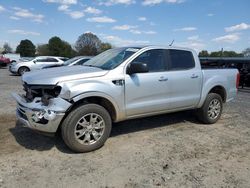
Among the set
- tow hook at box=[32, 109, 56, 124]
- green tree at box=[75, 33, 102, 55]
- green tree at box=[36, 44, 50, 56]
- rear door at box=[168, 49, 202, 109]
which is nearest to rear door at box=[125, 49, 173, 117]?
rear door at box=[168, 49, 202, 109]

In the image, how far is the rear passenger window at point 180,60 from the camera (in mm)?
5942

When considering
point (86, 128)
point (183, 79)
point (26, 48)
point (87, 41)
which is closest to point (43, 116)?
point (86, 128)

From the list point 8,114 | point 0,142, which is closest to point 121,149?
point 0,142

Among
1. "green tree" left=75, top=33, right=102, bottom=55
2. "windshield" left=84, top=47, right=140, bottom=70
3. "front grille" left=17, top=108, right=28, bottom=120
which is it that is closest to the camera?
"front grille" left=17, top=108, right=28, bottom=120

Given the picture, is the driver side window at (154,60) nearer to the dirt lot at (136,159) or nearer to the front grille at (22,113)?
the dirt lot at (136,159)

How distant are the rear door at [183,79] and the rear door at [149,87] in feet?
0.58

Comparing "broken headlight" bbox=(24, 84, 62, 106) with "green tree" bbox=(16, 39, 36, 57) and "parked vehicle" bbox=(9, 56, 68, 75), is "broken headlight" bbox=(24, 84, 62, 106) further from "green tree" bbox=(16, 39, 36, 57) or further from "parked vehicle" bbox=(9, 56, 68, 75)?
"green tree" bbox=(16, 39, 36, 57)

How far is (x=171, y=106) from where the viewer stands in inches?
232

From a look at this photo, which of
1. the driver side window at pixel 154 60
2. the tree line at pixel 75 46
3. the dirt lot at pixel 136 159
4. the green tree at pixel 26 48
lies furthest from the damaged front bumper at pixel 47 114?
the green tree at pixel 26 48

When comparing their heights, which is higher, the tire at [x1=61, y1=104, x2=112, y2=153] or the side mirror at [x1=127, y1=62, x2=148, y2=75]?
the side mirror at [x1=127, y1=62, x2=148, y2=75]

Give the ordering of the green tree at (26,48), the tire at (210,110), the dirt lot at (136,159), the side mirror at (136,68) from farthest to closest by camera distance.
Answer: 1. the green tree at (26,48)
2. the tire at (210,110)
3. the side mirror at (136,68)
4. the dirt lot at (136,159)

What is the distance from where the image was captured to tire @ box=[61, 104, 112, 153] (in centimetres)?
450

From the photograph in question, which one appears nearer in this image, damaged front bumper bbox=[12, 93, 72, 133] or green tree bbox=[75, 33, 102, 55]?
damaged front bumper bbox=[12, 93, 72, 133]

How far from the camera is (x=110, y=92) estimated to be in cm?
487
